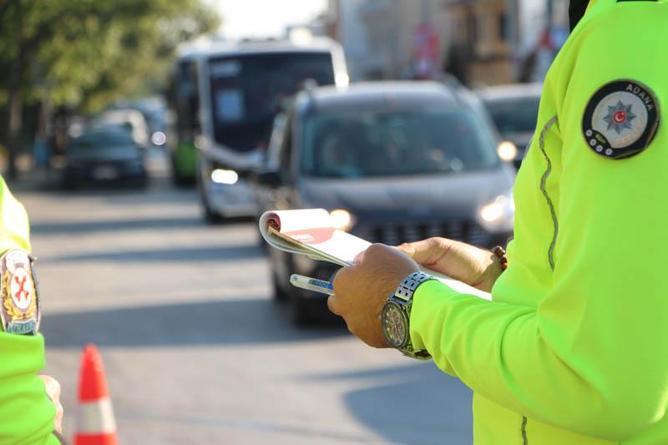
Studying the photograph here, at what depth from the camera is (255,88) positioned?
83.3 feet

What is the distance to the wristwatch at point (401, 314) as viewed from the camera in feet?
7.23

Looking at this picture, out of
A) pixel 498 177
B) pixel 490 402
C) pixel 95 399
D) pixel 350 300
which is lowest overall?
pixel 498 177

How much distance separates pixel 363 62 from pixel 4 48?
146 ft

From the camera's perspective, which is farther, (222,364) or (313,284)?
(222,364)

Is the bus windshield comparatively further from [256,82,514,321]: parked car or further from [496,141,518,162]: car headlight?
[256,82,514,321]: parked car

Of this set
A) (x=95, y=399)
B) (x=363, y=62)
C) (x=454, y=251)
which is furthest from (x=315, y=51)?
(x=363, y=62)

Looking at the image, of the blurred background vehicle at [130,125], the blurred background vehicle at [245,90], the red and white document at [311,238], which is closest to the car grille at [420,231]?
the red and white document at [311,238]

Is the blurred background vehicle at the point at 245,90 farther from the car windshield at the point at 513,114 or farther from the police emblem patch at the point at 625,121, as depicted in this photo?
the police emblem patch at the point at 625,121

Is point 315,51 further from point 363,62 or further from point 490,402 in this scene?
point 363,62

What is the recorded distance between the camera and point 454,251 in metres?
2.60

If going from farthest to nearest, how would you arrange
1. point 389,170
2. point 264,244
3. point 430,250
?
point 264,244 < point 389,170 < point 430,250

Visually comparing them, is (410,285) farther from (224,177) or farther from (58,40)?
(58,40)

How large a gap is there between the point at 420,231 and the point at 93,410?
6.54 meters

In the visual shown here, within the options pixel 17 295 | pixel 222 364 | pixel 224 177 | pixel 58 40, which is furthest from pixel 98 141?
pixel 17 295
